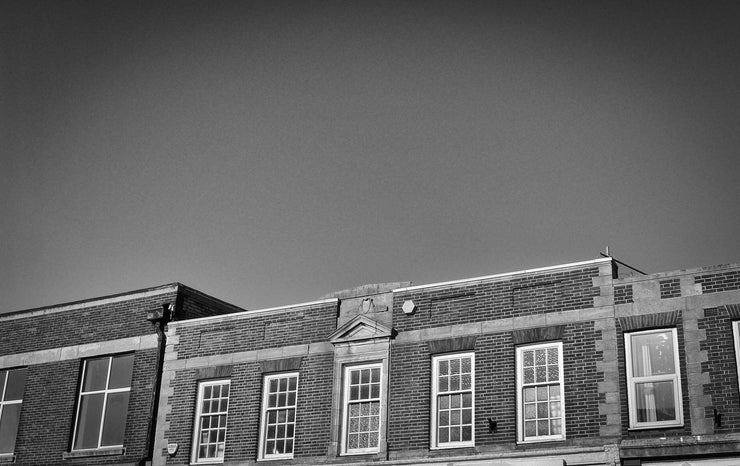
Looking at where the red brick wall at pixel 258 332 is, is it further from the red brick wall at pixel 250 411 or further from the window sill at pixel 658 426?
the window sill at pixel 658 426

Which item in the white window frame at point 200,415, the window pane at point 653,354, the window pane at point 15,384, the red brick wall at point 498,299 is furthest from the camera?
the window pane at point 15,384

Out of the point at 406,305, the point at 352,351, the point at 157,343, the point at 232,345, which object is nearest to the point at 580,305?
the point at 406,305

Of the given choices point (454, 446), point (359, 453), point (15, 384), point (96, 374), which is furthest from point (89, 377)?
point (454, 446)

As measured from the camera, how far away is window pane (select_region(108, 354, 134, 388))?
93.7 feet

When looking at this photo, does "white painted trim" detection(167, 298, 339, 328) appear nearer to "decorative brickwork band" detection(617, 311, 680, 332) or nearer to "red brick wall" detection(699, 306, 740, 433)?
"decorative brickwork band" detection(617, 311, 680, 332)

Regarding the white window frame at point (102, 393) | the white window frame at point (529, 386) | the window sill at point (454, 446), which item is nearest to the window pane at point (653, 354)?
the white window frame at point (529, 386)

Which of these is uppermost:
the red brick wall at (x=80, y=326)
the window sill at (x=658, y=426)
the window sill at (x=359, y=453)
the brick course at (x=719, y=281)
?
the red brick wall at (x=80, y=326)

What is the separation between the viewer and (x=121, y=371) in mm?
28781

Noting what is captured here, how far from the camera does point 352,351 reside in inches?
968

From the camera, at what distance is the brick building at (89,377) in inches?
1095

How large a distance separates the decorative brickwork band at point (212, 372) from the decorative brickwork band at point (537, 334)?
8.39 m

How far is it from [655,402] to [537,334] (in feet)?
10.1

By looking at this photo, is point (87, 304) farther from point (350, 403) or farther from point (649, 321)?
point (649, 321)

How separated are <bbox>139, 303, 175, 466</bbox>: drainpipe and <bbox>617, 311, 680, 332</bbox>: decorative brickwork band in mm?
13327
